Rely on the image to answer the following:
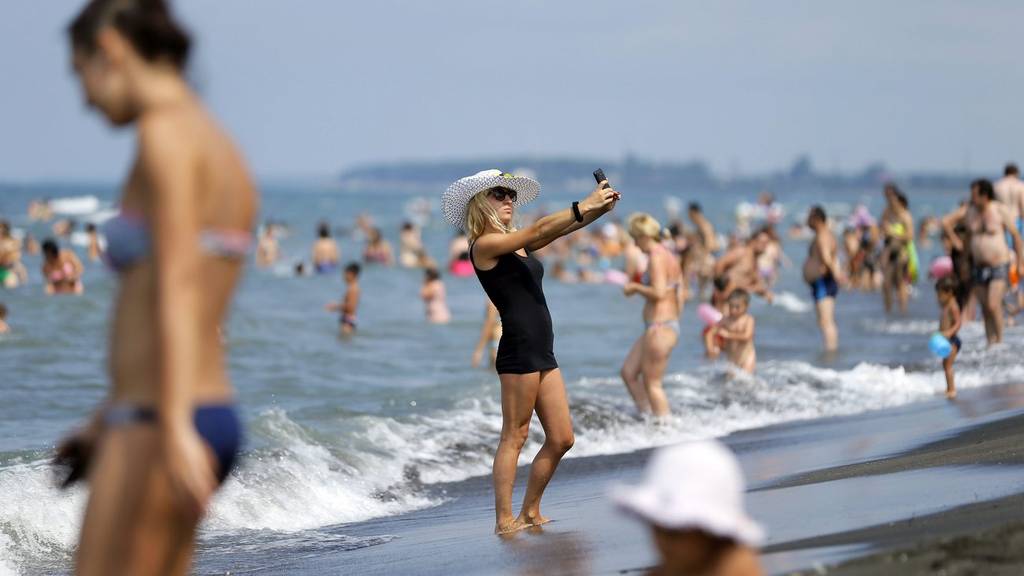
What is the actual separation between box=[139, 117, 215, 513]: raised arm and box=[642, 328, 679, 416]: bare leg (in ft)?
27.7

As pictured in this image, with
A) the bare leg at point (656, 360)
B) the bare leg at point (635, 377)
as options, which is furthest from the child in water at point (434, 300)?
the bare leg at point (656, 360)

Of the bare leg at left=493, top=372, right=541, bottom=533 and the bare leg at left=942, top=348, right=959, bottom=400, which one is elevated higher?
the bare leg at left=493, top=372, right=541, bottom=533

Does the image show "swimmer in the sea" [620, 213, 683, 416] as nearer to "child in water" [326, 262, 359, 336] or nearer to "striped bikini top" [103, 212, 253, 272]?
"striped bikini top" [103, 212, 253, 272]

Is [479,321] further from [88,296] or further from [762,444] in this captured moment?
[762,444]

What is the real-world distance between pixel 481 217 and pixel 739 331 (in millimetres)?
7981

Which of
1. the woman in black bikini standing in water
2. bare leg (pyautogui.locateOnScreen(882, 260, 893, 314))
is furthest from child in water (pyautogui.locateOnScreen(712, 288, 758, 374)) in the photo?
the woman in black bikini standing in water

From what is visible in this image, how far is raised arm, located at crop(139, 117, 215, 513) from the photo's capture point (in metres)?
2.66

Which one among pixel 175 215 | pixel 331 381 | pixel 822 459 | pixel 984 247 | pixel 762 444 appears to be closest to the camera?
pixel 175 215

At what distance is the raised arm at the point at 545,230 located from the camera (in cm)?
602

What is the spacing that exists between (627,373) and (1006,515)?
659 cm

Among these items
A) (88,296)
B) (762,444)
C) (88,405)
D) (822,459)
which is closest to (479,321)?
(88,296)

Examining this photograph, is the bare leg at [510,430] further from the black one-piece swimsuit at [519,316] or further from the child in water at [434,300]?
the child in water at [434,300]

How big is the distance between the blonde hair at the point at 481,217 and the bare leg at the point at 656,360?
4.76 m

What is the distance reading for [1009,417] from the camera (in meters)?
9.30
